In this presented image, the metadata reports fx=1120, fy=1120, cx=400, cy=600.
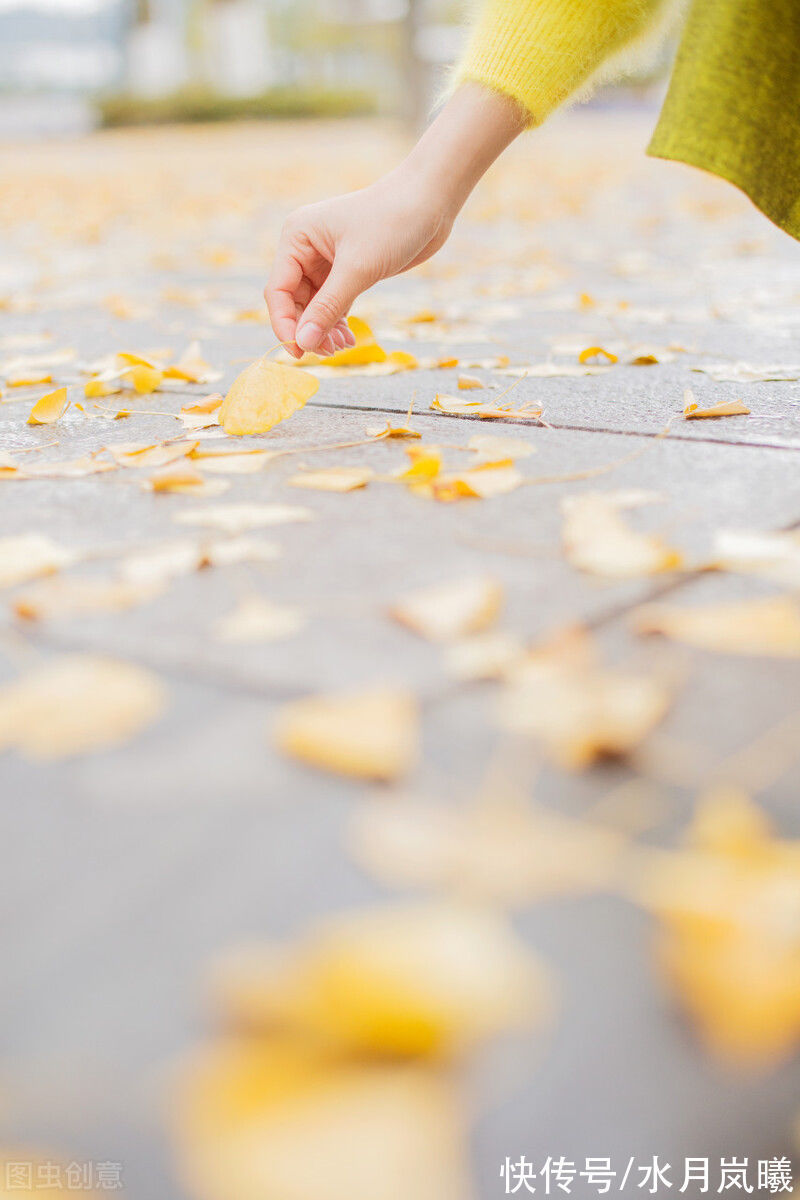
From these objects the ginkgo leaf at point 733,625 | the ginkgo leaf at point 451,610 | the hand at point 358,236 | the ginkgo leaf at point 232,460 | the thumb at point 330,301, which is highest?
the hand at point 358,236

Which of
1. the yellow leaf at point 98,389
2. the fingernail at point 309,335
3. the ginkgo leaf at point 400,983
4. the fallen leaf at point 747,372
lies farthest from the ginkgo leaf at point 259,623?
the fallen leaf at point 747,372

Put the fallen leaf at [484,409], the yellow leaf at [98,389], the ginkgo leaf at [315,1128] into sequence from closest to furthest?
1. the ginkgo leaf at [315,1128]
2. the fallen leaf at [484,409]
3. the yellow leaf at [98,389]

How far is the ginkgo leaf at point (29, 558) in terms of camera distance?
0.97 meters

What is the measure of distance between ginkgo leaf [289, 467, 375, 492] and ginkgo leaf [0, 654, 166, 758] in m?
0.46

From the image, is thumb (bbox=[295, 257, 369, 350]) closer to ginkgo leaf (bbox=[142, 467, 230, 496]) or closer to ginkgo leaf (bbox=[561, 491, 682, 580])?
ginkgo leaf (bbox=[142, 467, 230, 496])

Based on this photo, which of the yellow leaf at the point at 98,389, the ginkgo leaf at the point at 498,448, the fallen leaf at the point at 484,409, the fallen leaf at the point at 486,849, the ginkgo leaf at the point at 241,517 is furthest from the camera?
the yellow leaf at the point at 98,389

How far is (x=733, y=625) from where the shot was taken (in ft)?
2.69

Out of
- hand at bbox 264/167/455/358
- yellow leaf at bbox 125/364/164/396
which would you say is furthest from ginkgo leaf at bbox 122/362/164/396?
hand at bbox 264/167/455/358

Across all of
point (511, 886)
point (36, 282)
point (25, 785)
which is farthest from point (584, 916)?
point (36, 282)

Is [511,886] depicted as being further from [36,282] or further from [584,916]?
[36,282]

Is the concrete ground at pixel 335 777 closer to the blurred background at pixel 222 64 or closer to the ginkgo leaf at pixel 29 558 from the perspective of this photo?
the ginkgo leaf at pixel 29 558

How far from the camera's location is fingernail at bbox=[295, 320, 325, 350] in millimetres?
1411

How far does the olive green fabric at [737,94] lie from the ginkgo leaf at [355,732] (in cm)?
104

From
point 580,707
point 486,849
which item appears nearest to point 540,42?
point 580,707
